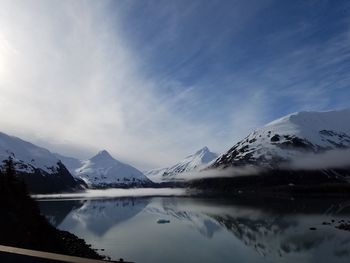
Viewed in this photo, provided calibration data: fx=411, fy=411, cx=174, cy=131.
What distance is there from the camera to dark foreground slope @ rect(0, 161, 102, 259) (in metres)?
34.7

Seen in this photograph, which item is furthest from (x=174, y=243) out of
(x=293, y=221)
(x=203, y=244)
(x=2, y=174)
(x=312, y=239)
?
Result: (x=293, y=221)

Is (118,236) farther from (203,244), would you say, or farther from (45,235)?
(45,235)

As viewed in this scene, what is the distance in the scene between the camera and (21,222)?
39.3 metres

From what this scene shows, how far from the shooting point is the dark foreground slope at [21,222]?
3466 cm

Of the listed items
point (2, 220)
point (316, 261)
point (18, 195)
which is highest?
point (18, 195)

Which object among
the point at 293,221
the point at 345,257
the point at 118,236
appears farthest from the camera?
the point at 293,221

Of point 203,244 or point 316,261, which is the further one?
point 203,244

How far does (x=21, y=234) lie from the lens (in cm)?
3566

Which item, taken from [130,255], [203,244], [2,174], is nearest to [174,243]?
[203,244]

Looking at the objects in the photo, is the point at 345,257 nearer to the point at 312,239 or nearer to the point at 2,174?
the point at 312,239

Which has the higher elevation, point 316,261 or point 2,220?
point 2,220

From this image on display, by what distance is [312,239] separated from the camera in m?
61.8

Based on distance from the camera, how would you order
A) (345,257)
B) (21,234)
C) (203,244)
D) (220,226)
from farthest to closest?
1. (220,226)
2. (203,244)
3. (345,257)
4. (21,234)

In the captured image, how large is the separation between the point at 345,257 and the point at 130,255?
80.2 feet
